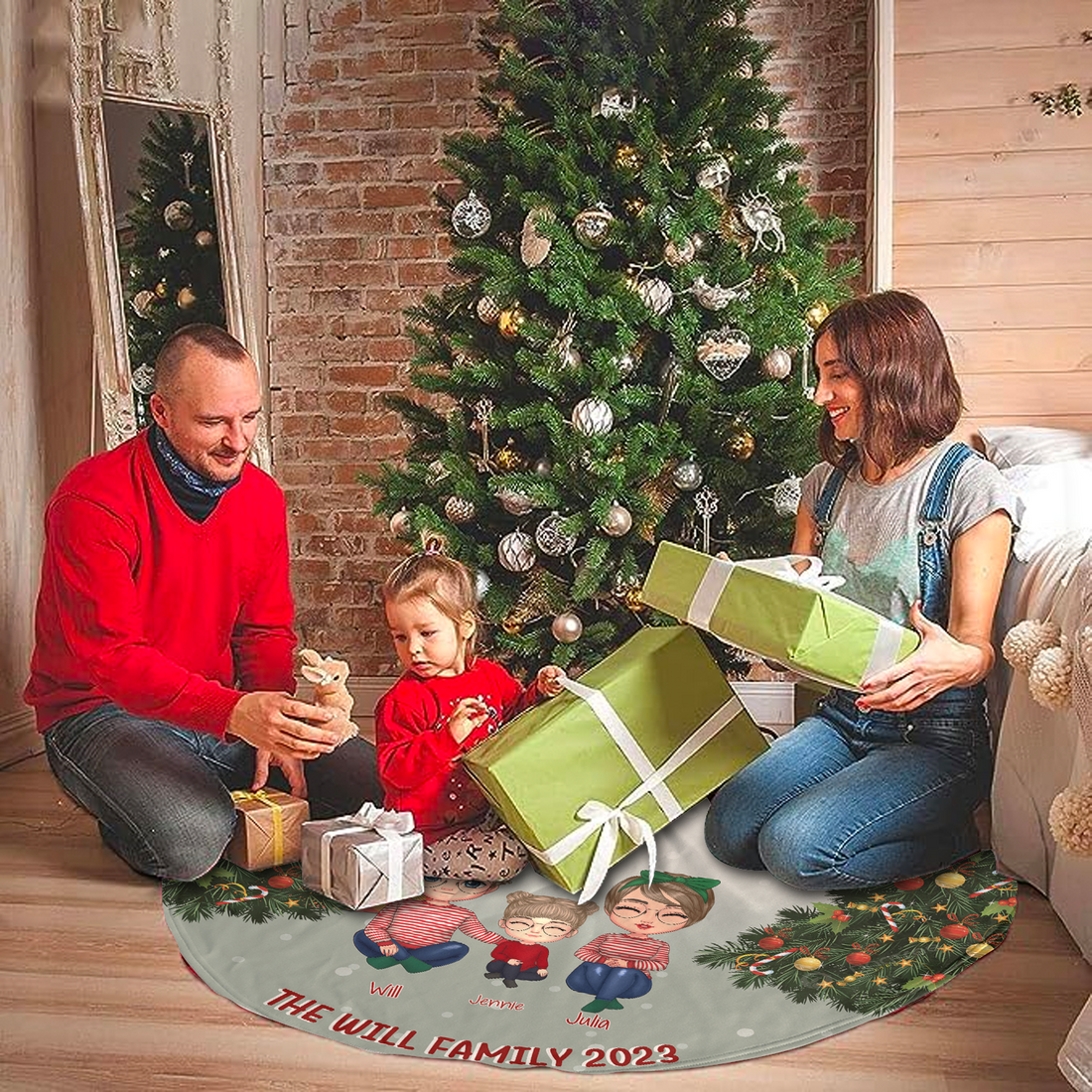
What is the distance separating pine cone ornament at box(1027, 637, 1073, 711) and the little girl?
0.80 meters

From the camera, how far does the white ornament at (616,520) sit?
2.79m

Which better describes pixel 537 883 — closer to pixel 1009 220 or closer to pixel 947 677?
pixel 947 677

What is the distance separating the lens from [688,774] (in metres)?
2.28

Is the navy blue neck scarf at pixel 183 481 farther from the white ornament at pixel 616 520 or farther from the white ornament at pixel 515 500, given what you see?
the white ornament at pixel 616 520

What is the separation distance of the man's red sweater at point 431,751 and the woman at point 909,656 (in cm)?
44

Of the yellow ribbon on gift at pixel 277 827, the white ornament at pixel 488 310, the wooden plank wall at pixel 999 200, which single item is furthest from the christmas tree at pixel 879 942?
the wooden plank wall at pixel 999 200

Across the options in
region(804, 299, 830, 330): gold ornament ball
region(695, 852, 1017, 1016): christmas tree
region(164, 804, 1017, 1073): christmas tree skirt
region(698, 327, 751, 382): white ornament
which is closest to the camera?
region(164, 804, 1017, 1073): christmas tree skirt

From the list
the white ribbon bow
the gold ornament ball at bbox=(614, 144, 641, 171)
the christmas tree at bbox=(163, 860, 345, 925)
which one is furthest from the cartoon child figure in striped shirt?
the gold ornament ball at bbox=(614, 144, 641, 171)

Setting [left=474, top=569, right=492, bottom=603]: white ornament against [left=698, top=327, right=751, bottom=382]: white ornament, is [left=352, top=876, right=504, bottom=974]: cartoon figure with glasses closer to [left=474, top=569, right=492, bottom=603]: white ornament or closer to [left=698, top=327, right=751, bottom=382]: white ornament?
[left=474, top=569, right=492, bottom=603]: white ornament

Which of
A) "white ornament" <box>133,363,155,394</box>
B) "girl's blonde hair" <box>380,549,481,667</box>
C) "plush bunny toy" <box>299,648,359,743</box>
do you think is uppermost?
"white ornament" <box>133,363,155,394</box>

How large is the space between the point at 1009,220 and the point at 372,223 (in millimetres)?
1724

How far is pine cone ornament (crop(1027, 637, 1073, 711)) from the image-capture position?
6.08 ft

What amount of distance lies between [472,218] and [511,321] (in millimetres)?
241

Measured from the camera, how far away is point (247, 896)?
2.23m
